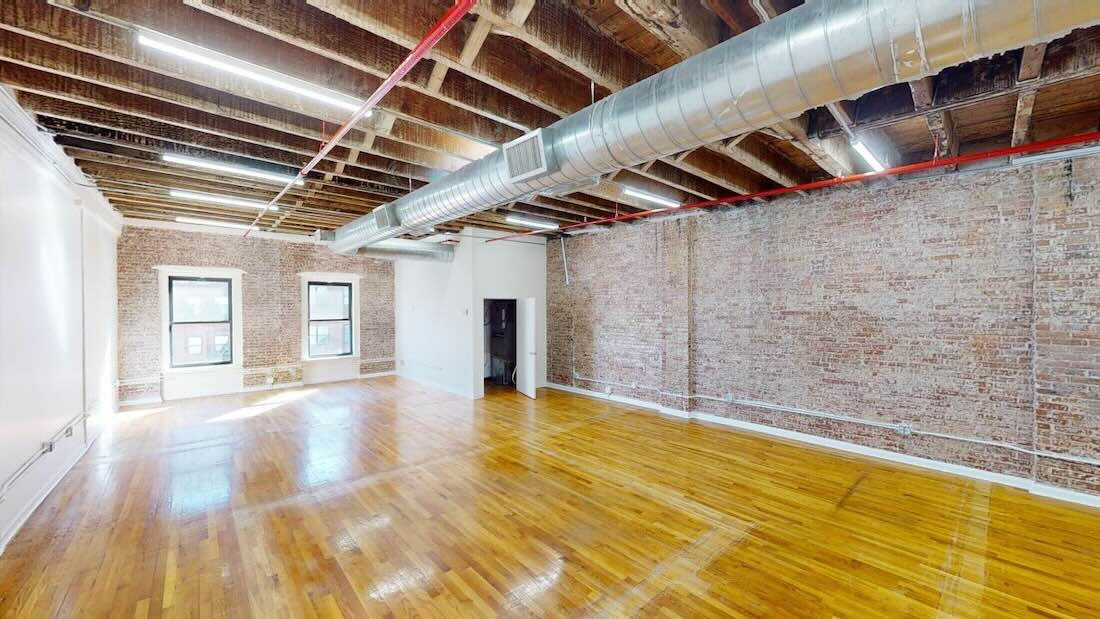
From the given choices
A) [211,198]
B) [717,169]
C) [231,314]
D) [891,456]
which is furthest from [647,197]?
[231,314]

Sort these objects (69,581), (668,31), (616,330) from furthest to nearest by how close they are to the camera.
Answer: (616,330) → (69,581) → (668,31)

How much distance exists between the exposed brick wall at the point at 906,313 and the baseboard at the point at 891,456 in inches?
2.8

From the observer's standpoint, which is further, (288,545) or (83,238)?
(83,238)

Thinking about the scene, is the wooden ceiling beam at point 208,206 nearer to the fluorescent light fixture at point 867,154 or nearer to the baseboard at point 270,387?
the baseboard at point 270,387

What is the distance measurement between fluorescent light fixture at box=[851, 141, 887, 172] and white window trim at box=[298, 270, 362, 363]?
9263 mm

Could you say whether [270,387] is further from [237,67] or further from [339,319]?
[237,67]

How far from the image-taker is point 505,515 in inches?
134

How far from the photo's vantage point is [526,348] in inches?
315

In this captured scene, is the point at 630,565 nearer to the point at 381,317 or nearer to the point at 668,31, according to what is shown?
the point at 668,31

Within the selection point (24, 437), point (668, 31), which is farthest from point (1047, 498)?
point (24, 437)

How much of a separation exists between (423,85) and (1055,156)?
5.21 metres

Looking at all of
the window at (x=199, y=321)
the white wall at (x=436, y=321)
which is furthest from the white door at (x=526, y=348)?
the window at (x=199, y=321)

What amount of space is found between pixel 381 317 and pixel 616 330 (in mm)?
5758

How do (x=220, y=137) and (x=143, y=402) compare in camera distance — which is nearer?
(x=220, y=137)
